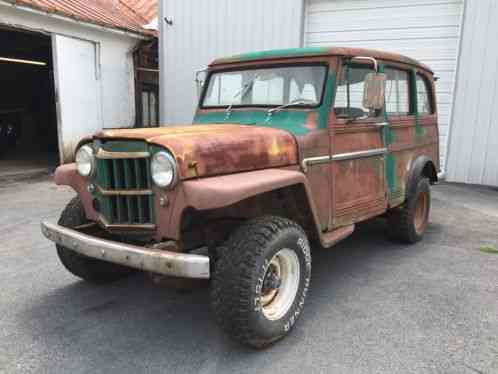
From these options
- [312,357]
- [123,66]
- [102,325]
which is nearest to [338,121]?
[312,357]

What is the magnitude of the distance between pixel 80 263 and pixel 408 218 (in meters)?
3.11

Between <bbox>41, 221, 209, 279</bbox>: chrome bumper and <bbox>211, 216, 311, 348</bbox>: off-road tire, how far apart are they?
19 cm

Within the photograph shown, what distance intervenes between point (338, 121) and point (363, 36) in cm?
558

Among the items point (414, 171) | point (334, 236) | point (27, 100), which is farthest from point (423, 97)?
point (27, 100)

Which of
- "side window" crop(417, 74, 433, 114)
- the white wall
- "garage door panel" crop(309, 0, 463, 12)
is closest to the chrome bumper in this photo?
"side window" crop(417, 74, 433, 114)

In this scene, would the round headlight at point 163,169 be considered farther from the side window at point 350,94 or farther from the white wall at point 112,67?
the white wall at point 112,67

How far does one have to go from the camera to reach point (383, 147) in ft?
12.9

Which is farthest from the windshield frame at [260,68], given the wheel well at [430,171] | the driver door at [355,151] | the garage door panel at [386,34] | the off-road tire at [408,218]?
the garage door panel at [386,34]

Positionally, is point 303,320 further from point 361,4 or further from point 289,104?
point 361,4

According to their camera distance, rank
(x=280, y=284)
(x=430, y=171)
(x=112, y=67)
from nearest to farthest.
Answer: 1. (x=280, y=284)
2. (x=430, y=171)
3. (x=112, y=67)

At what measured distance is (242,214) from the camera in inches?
116

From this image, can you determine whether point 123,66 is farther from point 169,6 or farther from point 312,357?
point 312,357

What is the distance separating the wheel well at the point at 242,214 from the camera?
2.86 metres

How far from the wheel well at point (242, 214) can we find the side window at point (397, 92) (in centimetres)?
153
